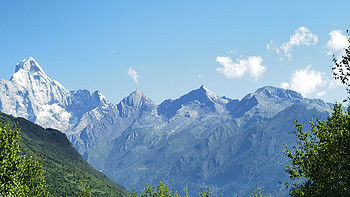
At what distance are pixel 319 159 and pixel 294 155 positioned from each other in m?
2.46

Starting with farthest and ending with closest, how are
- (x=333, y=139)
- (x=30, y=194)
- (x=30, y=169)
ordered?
(x=30, y=169)
(x=30, y=194)
(x=333, y=139)

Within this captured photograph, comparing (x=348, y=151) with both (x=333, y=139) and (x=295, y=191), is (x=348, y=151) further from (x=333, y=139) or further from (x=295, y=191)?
(x=295, y=191)

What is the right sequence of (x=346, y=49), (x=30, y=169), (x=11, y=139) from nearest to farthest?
(x=346, y=49) → (x=11, y=139) → (x=30, y=169)

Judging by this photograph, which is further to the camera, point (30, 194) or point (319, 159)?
point (30, 194)

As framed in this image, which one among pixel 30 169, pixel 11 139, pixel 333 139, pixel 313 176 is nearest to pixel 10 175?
pixel 11 139

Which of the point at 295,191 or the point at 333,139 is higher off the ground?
the point at 333,139

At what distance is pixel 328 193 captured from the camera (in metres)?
30.8

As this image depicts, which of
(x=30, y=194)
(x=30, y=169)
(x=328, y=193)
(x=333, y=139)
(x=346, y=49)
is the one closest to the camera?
(x=328, y=193)

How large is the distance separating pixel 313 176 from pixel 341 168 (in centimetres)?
276

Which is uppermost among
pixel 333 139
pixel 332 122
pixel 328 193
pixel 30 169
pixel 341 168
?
pixel 30 169

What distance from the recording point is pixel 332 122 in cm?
3625

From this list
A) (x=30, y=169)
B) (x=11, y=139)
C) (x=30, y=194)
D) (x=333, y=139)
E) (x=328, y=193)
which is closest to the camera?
(x=328, y=193)

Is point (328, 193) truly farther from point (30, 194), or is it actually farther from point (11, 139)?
point (30, 194)

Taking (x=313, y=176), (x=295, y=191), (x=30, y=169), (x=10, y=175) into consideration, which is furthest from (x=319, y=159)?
(x=30, y=169)
